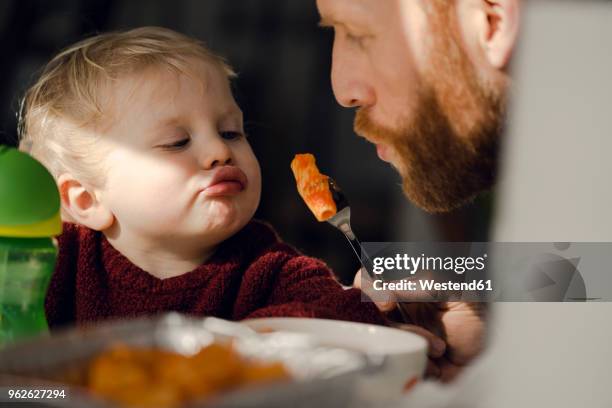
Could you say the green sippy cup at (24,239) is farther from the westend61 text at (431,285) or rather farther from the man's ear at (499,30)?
the man's ear at (499,30)

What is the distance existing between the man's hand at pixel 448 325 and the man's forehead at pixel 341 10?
35cm

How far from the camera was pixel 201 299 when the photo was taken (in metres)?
0.96

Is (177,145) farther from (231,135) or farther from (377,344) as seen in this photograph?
(377,344)

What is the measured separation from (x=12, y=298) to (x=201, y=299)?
283 mm

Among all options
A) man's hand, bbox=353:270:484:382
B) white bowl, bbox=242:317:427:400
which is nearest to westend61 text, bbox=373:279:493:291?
man's hand, bbox=353:270:484:382

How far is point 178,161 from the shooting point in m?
0.91

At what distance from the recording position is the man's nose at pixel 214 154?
3.00ft

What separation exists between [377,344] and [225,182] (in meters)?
0.33

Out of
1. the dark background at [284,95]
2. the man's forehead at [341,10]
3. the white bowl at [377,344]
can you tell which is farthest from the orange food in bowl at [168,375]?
the man's forehead at [341,10]

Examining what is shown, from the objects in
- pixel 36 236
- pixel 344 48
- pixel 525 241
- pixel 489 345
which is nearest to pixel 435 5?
pixel 344 48

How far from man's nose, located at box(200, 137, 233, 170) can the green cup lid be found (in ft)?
0.74

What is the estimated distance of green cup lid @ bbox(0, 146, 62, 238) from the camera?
0.69 m

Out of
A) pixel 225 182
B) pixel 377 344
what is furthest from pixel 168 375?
pixel 225 182

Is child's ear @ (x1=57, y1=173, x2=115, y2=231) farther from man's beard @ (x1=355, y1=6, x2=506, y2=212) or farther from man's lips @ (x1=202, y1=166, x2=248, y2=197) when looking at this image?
man's beard @ (x1=355, y1=6, x2=506, y2=212)
